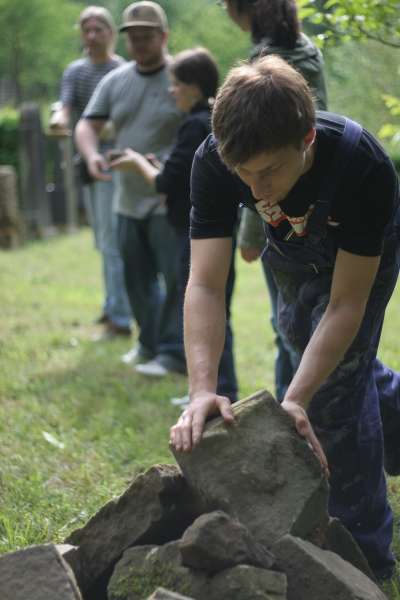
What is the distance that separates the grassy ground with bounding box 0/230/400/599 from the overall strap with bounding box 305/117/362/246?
123cm

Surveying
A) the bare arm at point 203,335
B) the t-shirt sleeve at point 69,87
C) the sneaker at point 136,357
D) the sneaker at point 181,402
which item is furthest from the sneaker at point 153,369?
the bare arm at point 203,335

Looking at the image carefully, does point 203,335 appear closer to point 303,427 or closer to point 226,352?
point 303,427

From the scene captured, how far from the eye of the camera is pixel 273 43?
4.07 m

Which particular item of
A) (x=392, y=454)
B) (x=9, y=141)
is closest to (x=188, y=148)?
(x=392, y=454)

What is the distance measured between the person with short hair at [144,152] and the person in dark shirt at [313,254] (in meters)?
2.63

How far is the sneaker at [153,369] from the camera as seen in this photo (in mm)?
5887

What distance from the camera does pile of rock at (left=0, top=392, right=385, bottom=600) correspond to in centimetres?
247

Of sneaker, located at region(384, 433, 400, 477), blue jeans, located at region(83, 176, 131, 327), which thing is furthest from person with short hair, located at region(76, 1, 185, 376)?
sneaker, located at region(384, 433, 400, 477)

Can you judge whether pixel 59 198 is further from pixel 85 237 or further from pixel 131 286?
pixel 131 286

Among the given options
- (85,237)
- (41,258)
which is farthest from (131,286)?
(85,237)

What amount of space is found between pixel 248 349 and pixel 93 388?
1.56 m

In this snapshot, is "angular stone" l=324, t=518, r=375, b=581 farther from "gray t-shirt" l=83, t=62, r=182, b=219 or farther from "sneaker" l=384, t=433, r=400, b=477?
"gray t-shirt" l=83, t=62, r=182, b=219

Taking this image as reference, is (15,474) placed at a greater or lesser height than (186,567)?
lesser

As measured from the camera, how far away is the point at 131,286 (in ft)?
20.2
